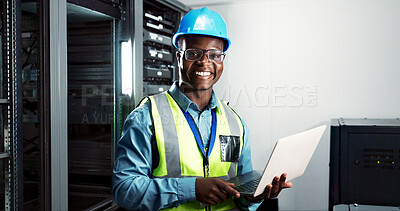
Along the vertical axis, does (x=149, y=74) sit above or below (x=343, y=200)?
above

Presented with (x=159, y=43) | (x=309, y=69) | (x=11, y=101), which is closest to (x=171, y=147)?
(x=11, y=101)

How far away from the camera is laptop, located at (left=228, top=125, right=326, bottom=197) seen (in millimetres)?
1068

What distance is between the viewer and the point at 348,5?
2.52 meters

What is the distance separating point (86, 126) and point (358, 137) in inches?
61.6

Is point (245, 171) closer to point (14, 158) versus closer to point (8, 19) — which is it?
point (14, 158)

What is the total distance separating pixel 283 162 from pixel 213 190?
0.78ft

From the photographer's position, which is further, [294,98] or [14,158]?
[294,98]

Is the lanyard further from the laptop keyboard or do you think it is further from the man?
the laptop keyboard

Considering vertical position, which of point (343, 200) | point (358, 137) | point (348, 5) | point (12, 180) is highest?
point (348, 5)

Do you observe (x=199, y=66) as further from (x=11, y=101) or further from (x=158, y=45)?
(x=158, y=45)

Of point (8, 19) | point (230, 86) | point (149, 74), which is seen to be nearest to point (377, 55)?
point (230, 86)

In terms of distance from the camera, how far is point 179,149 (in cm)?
128

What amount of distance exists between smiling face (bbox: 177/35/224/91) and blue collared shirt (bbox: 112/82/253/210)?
0.20 m

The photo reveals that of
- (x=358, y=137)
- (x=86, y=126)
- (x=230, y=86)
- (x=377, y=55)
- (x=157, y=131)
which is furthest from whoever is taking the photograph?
(x=230, y=86)
